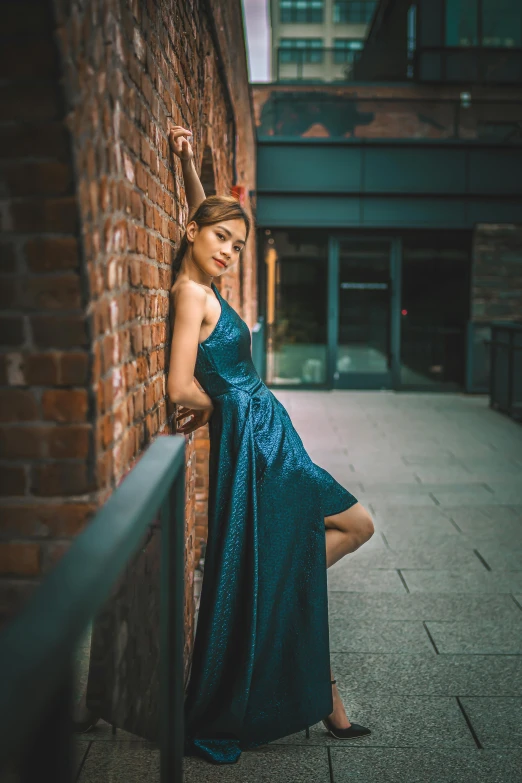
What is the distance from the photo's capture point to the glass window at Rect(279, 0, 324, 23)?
62.1 m

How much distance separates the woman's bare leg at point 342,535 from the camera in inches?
105

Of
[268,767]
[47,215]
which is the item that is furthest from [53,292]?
[268,767]

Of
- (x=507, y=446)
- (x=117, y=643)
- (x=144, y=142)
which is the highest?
(x=144, y=142)

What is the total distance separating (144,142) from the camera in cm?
207

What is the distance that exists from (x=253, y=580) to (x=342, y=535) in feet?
1.38

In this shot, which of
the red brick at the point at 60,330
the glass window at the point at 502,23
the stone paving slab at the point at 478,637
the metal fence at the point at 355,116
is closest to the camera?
the red brick at the point at 60,330

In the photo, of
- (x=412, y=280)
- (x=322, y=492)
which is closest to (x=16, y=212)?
(x=322, y=492)

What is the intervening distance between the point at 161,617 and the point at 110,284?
748 millimetres

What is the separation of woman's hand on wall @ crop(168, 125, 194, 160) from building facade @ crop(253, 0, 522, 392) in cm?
985

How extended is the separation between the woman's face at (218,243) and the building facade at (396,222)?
10.1 meters

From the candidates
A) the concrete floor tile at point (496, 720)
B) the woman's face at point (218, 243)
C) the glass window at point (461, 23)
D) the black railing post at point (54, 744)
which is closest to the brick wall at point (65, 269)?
the woman's face at point (218, 243)

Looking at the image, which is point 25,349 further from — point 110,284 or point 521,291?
point 521,291

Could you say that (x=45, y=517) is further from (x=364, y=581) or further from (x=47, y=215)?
(x=364, y=581)

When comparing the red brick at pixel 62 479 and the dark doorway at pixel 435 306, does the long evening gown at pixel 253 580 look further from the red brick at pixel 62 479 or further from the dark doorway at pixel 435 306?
the dark doorway at pixel 435 306
